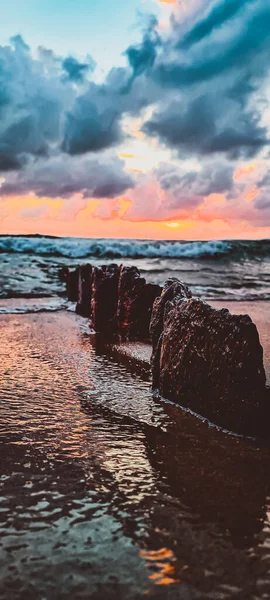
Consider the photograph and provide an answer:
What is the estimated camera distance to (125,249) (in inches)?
934

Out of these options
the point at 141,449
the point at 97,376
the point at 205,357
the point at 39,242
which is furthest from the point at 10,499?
the point at 39,242

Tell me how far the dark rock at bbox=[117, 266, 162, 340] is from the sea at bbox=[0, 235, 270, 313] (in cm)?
278

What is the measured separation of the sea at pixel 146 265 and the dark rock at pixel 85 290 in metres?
0.83

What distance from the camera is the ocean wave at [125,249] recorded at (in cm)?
2202

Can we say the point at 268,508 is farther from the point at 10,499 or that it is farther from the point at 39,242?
the point at 39,242

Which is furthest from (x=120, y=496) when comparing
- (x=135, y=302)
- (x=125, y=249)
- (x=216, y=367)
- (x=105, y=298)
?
(x=125, y=249)

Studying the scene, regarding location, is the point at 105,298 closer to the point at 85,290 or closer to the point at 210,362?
the point at 85,290

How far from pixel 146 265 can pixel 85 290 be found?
41.5 feet

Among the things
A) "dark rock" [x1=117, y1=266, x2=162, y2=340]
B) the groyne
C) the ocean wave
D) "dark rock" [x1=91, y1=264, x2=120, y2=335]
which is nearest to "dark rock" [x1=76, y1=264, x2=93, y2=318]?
"dark rock" [x1=91, y1=264, x2=120, y2=335]

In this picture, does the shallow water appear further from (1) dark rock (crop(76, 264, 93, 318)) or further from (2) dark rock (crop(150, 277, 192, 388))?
(1) dark rock (crop(76, 264, 93, 318))

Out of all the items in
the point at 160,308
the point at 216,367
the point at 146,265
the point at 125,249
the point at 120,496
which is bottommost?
the point at 120,496

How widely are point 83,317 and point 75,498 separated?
5136mm

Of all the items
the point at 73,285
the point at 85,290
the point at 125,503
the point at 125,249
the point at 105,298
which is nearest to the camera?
the point at 125,503

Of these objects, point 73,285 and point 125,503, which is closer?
point 125,503
